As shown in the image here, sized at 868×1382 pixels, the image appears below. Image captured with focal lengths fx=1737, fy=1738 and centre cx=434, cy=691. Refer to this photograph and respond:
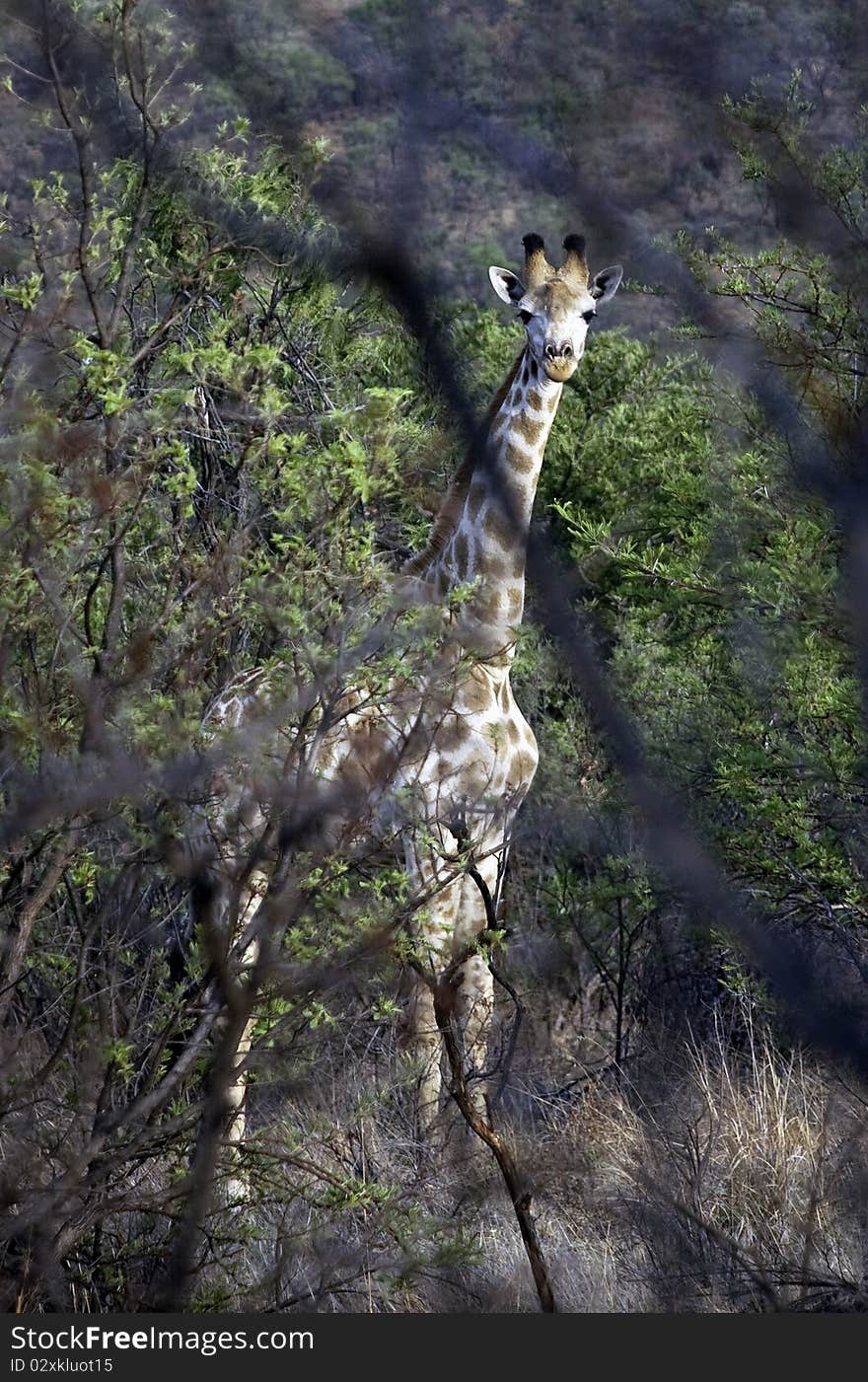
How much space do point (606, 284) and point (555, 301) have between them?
635 mm

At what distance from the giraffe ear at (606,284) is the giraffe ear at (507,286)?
30cm

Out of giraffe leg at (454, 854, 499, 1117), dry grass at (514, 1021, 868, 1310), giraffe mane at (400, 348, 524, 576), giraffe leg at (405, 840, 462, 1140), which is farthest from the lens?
giraffe mane at (400, 348, 524, 576)

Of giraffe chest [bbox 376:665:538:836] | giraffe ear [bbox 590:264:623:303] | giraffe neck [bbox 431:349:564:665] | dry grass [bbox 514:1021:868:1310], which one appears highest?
giraffe ear [bbox 590:264:623:303]

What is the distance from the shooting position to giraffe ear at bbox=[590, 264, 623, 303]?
7.15 m

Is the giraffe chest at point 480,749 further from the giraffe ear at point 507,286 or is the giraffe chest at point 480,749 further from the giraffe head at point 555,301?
the giraffe ear at point 507,286

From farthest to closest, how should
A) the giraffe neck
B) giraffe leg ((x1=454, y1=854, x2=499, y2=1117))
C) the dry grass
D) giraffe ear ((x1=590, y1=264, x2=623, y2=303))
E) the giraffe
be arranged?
giraffe ear ((x1=590, y1=264, x2=623, y2=303)), the giraffe neck, the giraffe, giraffe leg ((x1=454, y1=854, x2=499, y2=1117)), the dry grass

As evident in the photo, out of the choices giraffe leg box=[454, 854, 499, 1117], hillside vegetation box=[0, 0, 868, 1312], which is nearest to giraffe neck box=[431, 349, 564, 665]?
hillside vegetation box=[0, 0, 868, 1312]

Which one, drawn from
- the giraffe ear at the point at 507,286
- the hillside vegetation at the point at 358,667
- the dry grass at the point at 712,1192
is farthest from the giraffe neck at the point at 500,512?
the dry grass at the point at 712,1192

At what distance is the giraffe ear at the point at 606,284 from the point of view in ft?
23.5

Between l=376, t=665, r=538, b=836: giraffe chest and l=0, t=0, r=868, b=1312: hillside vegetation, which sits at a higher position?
l=376, t=665, r=538, b=836: giraffe chest

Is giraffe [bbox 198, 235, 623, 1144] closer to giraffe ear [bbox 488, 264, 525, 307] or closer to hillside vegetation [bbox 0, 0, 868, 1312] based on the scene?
giraffe ear [bbox 488, 264, 525, 307]

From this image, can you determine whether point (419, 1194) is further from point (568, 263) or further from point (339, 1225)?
point (568, 263)

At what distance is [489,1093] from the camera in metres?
6.44

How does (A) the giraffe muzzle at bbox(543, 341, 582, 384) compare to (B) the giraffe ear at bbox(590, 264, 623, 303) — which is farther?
(B) the giraffe ear at bbox(590, 264, 623, 303)
